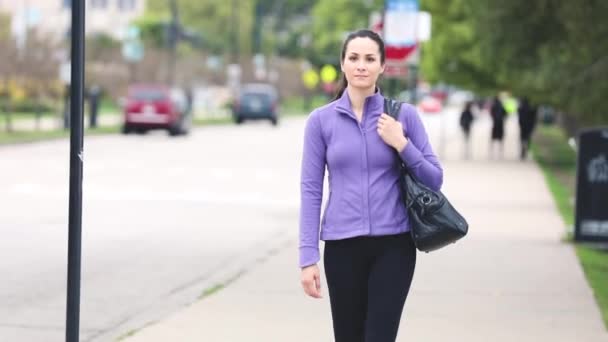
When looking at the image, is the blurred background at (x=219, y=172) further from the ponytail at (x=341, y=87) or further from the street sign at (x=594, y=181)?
the ponytail at (x=341, y=87)

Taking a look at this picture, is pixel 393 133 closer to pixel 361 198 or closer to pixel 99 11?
pixel 361 198

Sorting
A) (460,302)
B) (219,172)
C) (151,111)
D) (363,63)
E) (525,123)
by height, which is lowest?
(151,111)

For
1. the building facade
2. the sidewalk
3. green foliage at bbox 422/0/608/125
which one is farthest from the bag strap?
the building facade

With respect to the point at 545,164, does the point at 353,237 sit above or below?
above

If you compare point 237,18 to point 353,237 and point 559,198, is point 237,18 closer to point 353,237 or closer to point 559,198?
point 559,198

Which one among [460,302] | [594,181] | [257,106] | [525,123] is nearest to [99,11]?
[257,106]

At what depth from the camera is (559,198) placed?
24438 millimetres

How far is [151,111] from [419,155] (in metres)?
42.8

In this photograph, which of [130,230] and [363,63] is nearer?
[363,63]

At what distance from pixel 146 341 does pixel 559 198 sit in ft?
52.4

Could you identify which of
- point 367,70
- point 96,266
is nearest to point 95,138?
point 96,266

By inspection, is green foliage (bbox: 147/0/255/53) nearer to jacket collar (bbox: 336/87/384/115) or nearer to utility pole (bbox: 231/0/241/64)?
utility pole (bbox: 231/0/241/64)

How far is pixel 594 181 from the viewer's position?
1532cm

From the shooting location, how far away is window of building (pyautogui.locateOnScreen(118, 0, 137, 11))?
119500 mm
